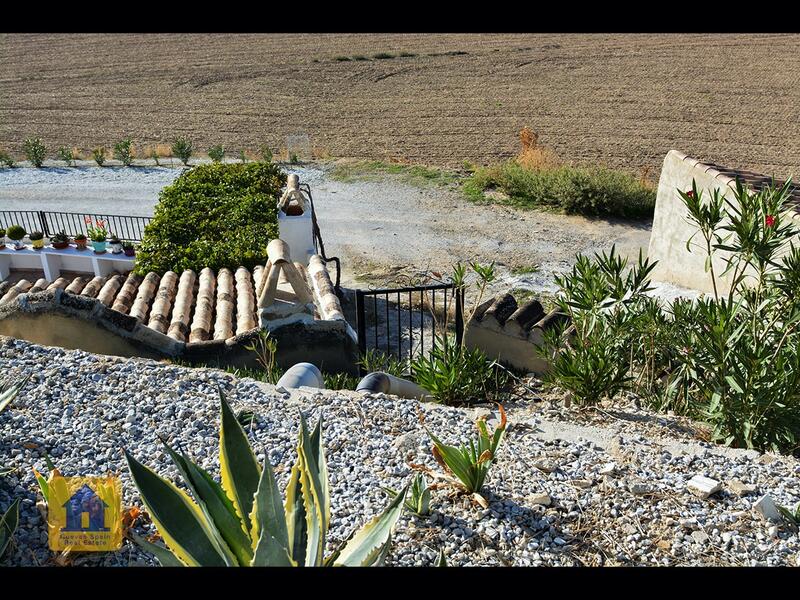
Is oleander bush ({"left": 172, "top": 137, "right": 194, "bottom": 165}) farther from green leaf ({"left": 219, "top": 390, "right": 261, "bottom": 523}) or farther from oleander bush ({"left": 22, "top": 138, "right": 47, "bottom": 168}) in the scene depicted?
green leaf ({"left": 219, "top": 390, "right": 261, "bottom": 523})

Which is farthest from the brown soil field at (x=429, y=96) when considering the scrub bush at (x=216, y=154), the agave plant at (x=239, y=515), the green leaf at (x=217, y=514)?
the green leaf at (x=217, y=514)

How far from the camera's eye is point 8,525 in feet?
11.4

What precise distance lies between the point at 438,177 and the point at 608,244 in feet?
18.2

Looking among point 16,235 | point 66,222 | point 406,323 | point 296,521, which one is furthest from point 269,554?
point 66,222

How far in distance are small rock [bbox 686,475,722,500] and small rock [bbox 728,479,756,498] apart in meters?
0.07

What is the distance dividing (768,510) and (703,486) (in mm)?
345

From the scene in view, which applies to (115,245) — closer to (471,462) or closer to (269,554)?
(471,462)

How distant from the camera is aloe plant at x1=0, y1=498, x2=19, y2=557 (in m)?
3.37

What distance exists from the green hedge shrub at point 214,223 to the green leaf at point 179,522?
8.42 m

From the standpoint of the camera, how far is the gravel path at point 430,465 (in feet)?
12.1

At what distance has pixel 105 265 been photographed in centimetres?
1188

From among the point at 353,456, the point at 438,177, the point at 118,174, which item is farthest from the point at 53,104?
the point at 353,456

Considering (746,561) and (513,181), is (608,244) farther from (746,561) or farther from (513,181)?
(746,561)

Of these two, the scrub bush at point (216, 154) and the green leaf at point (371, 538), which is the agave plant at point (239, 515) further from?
the scrub bush at point (216, 154)
